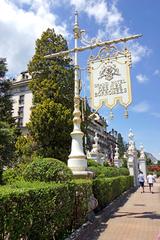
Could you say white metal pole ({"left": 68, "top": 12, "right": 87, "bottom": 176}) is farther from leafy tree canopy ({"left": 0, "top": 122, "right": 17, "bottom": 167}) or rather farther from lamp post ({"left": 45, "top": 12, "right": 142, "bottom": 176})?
leafy tree canopy ({"left": 0, "top": 122, "right": 17, "bottom": 167})

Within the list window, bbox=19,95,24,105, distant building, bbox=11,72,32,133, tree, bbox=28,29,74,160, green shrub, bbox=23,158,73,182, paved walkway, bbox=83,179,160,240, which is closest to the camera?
green shrub, bbox=23,158,73,182

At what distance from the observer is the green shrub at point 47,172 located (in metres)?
7.62

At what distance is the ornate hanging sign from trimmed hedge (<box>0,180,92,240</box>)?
3.51 meters

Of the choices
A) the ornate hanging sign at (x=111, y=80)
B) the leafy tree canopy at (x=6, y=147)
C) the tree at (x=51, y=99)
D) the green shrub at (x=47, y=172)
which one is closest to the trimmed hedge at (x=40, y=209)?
the green shrub at (x=47, y=172)

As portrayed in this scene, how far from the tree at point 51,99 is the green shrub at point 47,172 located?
16932mm

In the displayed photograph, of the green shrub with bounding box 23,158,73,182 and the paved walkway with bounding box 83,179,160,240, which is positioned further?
the paved walkway with bounding box 83,179,160,240

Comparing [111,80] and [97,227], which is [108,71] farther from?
[97,227]

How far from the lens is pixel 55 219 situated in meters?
6.39

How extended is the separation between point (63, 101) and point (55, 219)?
21.8 meters

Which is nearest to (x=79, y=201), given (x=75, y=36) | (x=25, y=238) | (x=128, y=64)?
(x=25, y=238)

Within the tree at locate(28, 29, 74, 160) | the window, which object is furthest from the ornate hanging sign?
the window

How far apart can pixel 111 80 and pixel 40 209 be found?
6.27 meters

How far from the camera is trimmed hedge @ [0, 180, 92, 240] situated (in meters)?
4.53

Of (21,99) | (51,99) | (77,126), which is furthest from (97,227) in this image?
(21,99)
